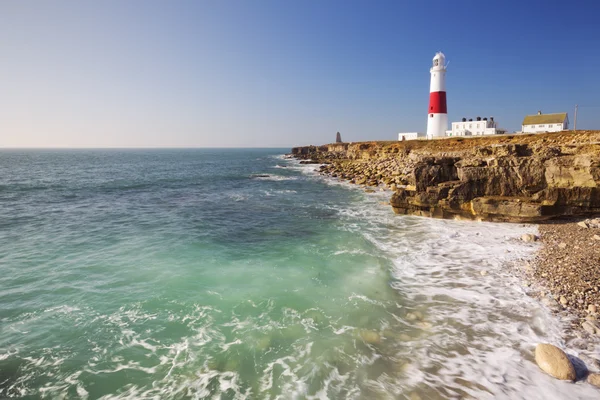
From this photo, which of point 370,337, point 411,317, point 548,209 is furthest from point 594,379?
point 548,209

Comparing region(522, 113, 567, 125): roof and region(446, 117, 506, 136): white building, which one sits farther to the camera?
region(446, 117, 506, 136): white building

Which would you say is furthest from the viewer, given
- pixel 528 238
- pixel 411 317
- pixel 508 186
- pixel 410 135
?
pixel 410 135

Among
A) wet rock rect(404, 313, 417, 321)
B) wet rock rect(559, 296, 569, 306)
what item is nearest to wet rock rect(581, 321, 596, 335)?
wet rock rect(559, 296, 569, 306)

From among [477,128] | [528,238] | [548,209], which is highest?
[477,128]

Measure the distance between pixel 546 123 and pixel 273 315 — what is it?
60423 millimetres

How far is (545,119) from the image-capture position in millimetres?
48375

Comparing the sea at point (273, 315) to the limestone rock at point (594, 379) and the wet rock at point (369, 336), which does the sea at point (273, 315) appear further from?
the limestone rock at point (594, 379)

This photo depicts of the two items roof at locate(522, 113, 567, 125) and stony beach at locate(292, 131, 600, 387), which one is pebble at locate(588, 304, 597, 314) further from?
roof at locate(522, 113, 567, 125)

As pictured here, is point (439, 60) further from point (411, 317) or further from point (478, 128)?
point (411, 317)

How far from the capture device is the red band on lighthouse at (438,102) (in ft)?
154

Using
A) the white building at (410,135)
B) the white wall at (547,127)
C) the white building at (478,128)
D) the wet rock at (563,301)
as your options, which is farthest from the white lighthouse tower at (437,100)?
the wet rock at (563,301)

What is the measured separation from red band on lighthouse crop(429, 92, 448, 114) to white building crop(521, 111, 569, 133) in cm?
1510

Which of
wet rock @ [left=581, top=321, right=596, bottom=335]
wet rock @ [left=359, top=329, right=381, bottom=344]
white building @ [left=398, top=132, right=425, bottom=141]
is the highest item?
white building @ [left=398, top=132, right=425, bottom=141]

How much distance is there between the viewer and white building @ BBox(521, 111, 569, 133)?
1830 inches
